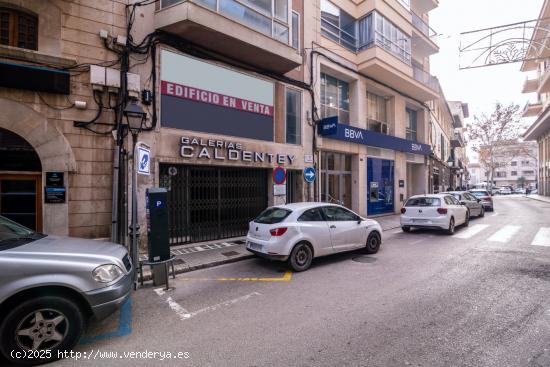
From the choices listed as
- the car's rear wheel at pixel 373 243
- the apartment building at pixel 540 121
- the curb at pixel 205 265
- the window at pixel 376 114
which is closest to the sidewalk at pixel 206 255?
the curb at pixel 205 265

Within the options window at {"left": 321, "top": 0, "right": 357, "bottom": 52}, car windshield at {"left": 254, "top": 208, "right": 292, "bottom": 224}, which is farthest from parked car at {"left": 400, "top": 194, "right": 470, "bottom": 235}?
window at {"left": 321, "top": 0, "right": 357, "bottom": 52}

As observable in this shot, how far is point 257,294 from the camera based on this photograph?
5.03 meters

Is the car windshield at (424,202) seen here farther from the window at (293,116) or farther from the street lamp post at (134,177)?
the street lamp post at (134,177)

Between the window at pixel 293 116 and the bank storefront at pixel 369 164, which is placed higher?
the window at pixel 293 116

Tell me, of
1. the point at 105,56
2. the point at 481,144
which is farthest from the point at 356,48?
the point at 481,144

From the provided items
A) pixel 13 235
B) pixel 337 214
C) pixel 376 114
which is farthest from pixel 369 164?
pixel 13 235

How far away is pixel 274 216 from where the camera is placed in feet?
21.9

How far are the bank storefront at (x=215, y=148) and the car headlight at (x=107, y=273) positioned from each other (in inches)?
188

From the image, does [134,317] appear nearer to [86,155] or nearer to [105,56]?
[86,155]

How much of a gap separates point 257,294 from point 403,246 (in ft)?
18.0

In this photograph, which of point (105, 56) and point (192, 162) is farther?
point (192, 162)

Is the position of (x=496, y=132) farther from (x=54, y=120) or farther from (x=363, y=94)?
(x=54, y=120)

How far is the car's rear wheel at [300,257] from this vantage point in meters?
6.21

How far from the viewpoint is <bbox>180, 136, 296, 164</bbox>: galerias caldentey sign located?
27.9 ft
